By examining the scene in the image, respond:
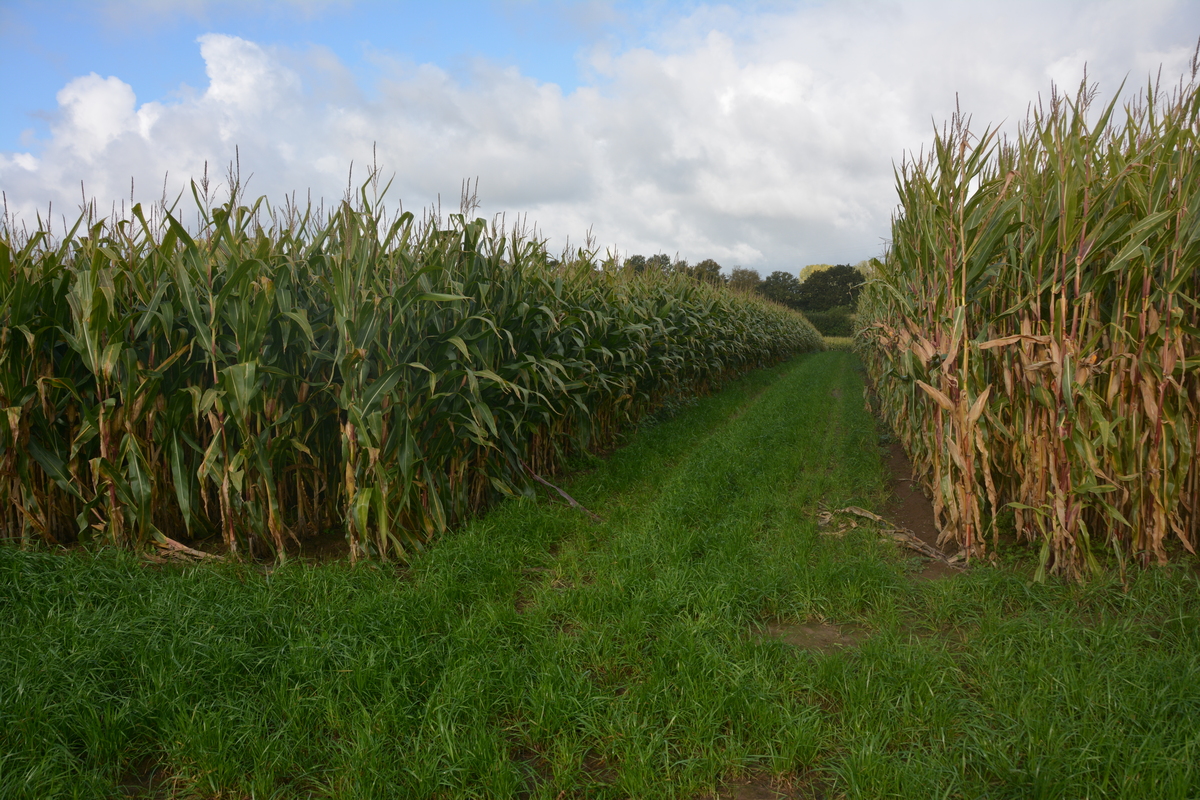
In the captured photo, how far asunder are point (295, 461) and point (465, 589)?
5.11 ft

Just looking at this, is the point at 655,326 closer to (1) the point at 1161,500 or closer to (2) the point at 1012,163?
(2) the point at 1012,163

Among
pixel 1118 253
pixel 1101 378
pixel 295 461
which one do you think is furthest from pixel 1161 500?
pixel 295 461

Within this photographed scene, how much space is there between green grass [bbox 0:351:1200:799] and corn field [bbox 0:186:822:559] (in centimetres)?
50

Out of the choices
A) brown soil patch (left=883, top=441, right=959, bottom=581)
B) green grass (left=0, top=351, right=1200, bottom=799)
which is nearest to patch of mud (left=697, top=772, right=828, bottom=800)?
green grass (left=0, top=351, right=1200, bottom=799)

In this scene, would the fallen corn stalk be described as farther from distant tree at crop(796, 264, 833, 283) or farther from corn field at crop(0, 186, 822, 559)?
distant tree at crop(796, 264, 833, 283)

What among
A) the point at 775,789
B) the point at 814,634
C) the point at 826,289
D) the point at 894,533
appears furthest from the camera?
the point at 826,289

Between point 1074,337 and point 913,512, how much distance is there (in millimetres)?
2439

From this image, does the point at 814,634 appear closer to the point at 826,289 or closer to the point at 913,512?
the point at 913,512

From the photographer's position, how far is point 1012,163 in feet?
14.8

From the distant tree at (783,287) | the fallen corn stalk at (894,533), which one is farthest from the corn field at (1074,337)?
the distant tree at (783,287)

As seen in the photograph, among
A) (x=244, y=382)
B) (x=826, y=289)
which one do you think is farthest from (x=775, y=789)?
(x=826, y=289)

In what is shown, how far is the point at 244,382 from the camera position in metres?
3.59

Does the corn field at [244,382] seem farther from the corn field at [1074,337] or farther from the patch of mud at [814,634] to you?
the corn field at [1074,337]

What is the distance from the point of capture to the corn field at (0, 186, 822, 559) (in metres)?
3.74
